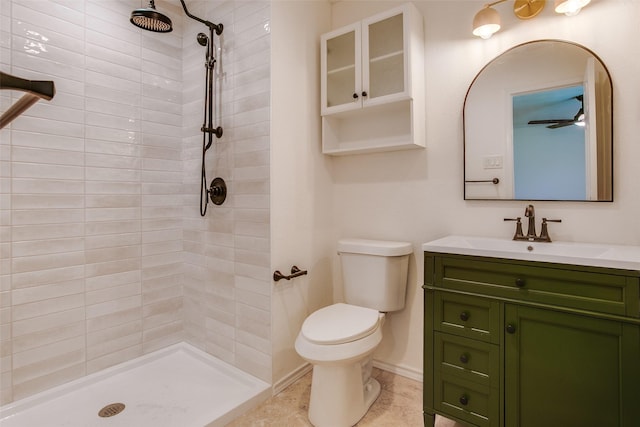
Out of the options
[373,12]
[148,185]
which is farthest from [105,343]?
[373,12]

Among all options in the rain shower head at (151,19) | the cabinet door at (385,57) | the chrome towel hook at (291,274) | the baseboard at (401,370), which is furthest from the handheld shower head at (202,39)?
the baseboard at (401,370)

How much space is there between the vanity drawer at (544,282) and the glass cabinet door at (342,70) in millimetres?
1128

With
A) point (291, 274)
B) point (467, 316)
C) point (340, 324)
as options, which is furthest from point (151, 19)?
point (467, 316)

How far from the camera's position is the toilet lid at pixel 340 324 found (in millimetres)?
1553

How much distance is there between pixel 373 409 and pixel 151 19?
2.39 metres

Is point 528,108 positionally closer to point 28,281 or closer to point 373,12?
point 373,12

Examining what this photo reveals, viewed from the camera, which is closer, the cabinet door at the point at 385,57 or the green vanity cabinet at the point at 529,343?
the green vanity cabinet at the point at 529,343

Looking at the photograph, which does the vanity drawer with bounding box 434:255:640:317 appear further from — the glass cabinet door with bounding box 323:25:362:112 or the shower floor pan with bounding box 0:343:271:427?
the shower floor pan with bounding box 0:343:271:427

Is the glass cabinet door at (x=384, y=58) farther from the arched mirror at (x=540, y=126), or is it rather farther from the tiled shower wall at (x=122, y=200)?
the tiled shower wall at (x=122, y=200)

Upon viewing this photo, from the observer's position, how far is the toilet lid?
155cm

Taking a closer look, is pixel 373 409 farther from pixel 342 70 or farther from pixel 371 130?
pixel 342 70

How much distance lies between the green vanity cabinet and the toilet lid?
0.99 ft

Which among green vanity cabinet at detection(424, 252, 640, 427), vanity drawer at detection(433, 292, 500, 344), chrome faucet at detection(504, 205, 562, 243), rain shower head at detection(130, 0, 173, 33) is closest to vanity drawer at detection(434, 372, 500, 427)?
green vanity cabinet at detection(424, 252, 640, 427)

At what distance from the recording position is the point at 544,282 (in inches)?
50.0
